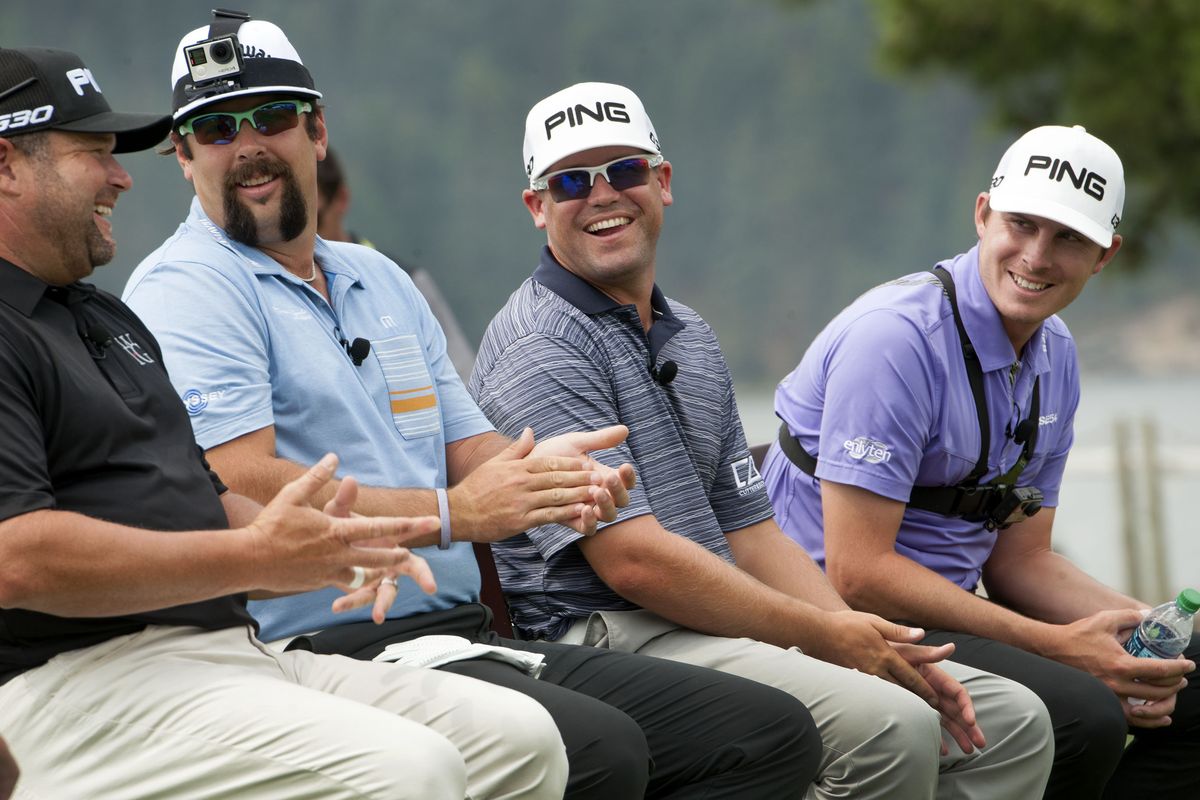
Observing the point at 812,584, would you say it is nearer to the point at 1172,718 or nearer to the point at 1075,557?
the point at 1172,718

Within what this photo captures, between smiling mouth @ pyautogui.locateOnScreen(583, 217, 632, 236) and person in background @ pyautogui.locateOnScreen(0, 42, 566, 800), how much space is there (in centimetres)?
121

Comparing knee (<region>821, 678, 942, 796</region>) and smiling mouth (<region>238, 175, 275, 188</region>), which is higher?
smiling mouth (<region>238, 175, 275, 188</region>)

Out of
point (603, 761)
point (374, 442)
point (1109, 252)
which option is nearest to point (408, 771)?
point (603, 761)

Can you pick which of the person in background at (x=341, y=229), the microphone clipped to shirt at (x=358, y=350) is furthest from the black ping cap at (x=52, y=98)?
the person in background at (x=341, y=229)

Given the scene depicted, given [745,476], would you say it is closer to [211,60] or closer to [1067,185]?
[1067,185]

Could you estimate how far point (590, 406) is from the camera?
11.4 ft

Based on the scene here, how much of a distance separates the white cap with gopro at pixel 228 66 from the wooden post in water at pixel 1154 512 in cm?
726

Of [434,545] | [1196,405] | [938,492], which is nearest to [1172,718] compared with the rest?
[938,492]

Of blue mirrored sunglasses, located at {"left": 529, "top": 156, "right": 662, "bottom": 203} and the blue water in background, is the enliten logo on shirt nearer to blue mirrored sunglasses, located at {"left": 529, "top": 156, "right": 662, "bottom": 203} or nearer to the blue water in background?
blue mirrored sunglasses, located at {"left": 529, "top": 156, "right": 662, "bottom": 203}

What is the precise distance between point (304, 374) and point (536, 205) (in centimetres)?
94

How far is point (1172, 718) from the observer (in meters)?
4.12

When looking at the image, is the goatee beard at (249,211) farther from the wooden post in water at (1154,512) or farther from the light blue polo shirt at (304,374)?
the wooden post in water at (1154,512)

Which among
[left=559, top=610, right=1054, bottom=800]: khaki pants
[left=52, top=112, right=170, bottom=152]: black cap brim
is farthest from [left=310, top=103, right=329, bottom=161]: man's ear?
[left=559, top=610, right=1054, bottom=800]: khaki pants

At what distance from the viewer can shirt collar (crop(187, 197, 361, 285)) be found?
3.35m
